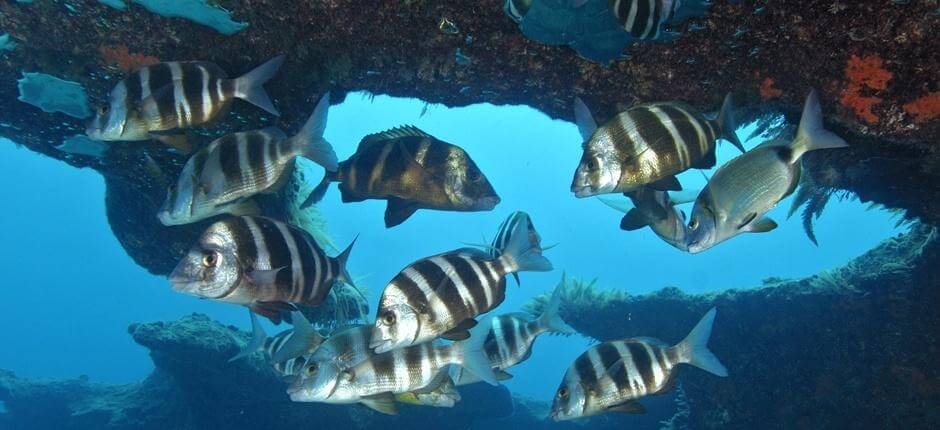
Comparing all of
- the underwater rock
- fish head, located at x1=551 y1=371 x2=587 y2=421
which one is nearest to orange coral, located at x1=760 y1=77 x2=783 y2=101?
fish head, located at x1=551 y1=371 x2=587 y2=421

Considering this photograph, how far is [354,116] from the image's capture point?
7931cm

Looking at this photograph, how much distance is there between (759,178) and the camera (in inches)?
105

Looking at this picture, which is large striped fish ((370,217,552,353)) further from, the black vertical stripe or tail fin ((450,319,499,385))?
the black vertical stripe

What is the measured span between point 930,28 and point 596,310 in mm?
8585

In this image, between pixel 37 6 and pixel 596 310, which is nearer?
pixel 37 6

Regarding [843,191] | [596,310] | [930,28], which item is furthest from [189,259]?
[596,310]

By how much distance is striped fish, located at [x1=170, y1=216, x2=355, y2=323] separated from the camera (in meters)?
2.87

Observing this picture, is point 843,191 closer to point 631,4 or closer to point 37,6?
point 631,4

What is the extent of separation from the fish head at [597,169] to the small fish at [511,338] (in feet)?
5.60

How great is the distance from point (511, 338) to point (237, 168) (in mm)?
2633

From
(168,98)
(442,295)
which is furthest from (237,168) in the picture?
(442,295)

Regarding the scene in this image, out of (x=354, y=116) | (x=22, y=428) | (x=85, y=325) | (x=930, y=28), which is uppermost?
(x=354, y=116)

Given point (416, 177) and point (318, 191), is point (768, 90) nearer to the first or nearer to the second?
point (416, 177)

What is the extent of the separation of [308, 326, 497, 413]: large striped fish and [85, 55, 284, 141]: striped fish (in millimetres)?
1938
